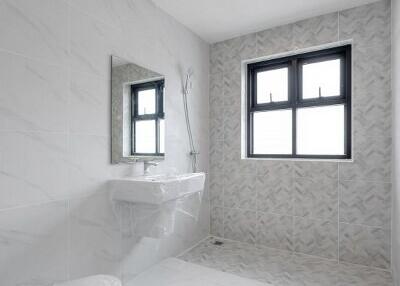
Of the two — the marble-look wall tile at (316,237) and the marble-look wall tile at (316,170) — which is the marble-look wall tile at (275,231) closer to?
the marble-look wall tile at (316,237)

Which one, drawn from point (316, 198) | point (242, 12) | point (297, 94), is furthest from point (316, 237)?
point (242, 12)

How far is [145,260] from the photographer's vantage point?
2.25 m

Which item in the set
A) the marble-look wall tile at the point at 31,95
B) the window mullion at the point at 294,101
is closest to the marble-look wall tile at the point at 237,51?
the window mullion at the point at 294,101

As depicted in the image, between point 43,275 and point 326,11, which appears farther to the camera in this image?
point 326,11

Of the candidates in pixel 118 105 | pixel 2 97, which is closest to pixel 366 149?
pixel 118 105

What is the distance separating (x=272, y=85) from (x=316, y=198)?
52.9 inches

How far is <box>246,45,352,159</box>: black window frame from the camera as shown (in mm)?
2582

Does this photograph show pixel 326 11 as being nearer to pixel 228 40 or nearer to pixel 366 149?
pixel 228 40

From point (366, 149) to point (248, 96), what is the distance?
1.35 metres

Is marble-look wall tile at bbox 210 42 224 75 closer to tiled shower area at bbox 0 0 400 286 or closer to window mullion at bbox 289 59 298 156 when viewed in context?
tiled shower area at bbox 0 0 400 286

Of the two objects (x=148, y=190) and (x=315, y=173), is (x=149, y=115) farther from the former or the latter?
(x=315, y=173)

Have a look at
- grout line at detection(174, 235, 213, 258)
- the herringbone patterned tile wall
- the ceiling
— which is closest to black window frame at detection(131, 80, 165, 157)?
the ceiling

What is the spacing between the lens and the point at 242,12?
2521mm

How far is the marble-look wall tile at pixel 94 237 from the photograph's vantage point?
168cm
